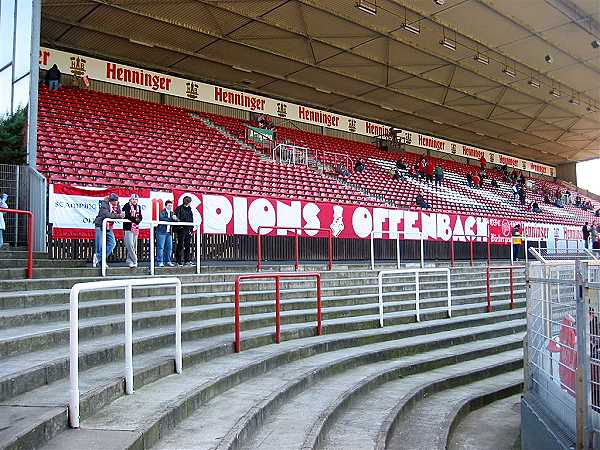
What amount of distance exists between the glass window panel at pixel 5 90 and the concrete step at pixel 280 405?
7.76 metres

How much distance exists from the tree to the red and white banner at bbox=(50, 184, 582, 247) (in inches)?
32.3

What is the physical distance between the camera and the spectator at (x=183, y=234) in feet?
35.3

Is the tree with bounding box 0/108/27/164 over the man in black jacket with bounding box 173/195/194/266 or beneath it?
over

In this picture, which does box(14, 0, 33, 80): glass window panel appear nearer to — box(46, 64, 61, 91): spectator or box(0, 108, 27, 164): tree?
box(0, 108, 27, 164): tree

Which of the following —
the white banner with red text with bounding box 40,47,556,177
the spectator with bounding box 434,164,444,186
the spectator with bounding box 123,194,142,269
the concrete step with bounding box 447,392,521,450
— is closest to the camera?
the concrete step with bounding box 447,392,521,450

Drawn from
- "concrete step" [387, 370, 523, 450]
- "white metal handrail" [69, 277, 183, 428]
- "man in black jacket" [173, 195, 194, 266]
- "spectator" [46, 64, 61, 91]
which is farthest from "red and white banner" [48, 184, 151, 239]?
"spectator" [46, 64, 61, 91]

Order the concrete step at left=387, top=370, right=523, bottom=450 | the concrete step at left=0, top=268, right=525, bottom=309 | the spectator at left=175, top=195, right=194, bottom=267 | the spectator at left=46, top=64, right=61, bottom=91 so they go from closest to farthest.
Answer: the concrete step at left=387, top=370, right=523, bottom=450, the concrete step at left=0, top=268, right=525, bottom=309, the spectator at left=175, top=195, right=194, bottom=267, the spectator at left=46, top=64, right=61, bottom=91

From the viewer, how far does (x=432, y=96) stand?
29250mm

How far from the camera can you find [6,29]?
470 inches

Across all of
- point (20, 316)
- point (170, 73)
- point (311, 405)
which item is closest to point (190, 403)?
point (311, 405)

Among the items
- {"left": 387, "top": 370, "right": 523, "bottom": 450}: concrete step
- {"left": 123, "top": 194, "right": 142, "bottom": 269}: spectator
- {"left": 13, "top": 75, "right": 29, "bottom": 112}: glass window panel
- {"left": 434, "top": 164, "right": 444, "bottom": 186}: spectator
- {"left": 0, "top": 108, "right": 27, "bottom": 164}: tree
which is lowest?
{"left": 387, "top": 370, "right": 523, "bottom": 450}: concrete step

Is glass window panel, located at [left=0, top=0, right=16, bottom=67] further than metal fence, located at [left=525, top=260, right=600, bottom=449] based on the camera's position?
Yes

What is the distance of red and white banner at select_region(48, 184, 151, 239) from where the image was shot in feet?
34.0

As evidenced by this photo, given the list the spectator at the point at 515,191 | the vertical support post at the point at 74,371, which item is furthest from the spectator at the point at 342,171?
the vertical support post at the point at 74,371
